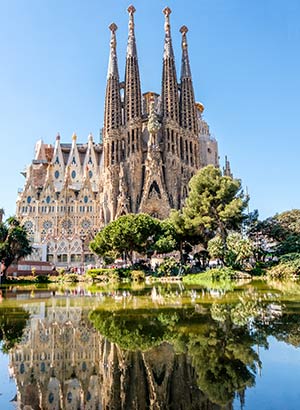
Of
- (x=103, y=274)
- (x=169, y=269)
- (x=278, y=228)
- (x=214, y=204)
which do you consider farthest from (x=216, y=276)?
(x=278, y=228)

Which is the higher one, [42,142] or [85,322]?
[42,142]

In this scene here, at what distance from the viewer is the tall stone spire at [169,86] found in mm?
58469

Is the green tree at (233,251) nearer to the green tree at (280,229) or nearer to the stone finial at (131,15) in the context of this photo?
the green tree at (280,229)

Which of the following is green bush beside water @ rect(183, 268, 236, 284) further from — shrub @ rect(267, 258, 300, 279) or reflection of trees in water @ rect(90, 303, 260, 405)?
reflection of trees in water @ rect(90, 303, 260, 405)

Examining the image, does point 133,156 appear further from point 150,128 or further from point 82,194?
point 82,194

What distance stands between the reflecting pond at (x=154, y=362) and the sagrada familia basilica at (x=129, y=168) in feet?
149

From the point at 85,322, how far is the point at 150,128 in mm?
49314

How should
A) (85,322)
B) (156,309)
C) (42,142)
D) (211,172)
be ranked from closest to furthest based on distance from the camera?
1. (85,322)
2. (156,309)
3. (211,172)
4. (42,142)

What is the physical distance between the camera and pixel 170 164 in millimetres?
56500

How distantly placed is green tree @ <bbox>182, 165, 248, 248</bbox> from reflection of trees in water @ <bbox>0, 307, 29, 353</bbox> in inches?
1019

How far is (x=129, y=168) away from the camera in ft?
187

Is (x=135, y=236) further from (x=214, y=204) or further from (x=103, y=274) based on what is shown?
(x=214, y=204)

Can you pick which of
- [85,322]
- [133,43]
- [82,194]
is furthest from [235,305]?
[133,43]

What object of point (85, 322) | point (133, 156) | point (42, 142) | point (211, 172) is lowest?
point (85, 322)
